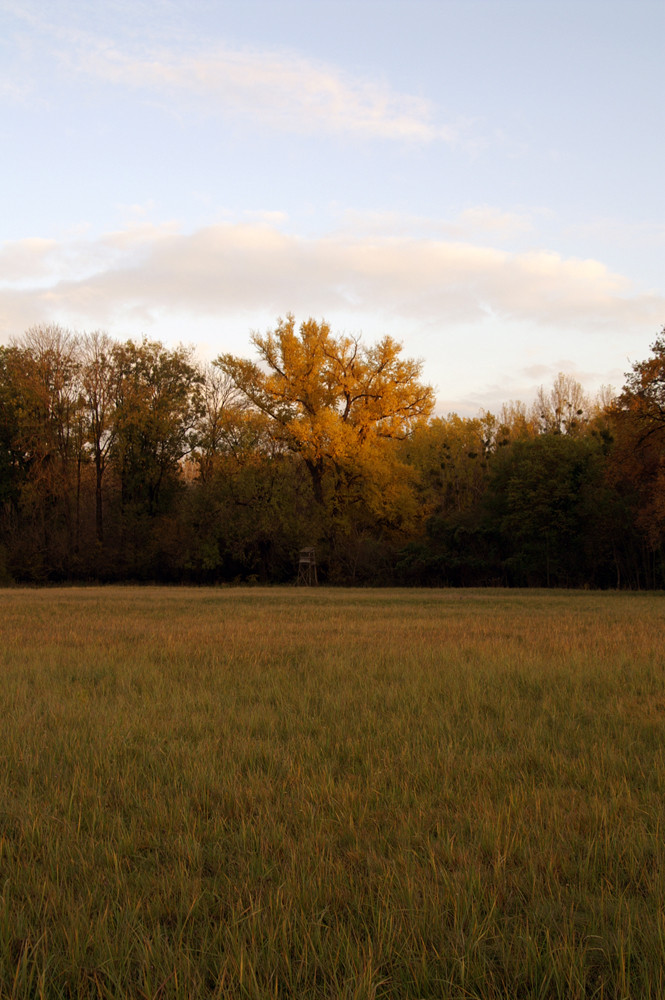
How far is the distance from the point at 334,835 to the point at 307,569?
37.9m

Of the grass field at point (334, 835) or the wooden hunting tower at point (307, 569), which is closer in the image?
the grass field at point (334, 835)

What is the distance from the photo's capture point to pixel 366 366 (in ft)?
141

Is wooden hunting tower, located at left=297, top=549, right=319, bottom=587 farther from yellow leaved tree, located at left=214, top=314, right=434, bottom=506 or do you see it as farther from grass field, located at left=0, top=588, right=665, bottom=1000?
grass field, located at left=0, top=588, right=665, bottom=1000

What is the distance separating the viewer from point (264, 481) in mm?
42125

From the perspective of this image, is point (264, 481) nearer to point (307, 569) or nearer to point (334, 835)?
point (307, 569)

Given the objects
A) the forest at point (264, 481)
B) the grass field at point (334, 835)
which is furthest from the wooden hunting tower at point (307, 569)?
the grass field at point (334, 835)

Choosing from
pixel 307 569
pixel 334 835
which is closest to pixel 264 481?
pixel 307 569

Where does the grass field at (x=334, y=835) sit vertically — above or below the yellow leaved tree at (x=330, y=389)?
below

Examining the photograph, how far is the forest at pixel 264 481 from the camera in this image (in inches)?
1519

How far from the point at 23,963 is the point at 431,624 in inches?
560

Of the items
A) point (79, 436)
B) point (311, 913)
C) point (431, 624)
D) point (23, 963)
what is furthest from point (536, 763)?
point (79, 436)

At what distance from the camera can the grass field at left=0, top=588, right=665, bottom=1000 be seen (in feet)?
8.94

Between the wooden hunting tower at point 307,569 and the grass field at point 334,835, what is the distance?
104 ft

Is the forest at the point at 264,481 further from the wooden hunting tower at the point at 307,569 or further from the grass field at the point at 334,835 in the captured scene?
the grass field at the point at 334,835
